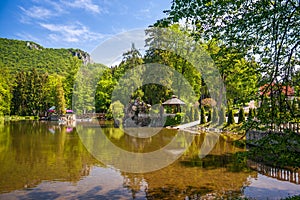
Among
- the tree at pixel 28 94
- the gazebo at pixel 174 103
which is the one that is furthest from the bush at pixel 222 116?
the tree at pixel 28 94

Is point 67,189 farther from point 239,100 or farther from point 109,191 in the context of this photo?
point 239,100

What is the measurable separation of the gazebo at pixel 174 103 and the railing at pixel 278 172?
1651 centimetres

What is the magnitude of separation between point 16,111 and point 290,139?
163 feet

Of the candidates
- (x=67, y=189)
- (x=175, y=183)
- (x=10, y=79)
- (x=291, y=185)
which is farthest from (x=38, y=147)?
(x=10, y=79)

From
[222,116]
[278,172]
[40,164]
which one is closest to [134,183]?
[40,164]

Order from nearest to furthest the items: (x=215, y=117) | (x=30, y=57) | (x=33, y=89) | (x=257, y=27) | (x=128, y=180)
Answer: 1. (x=257, y=27)
2. (x=128, y=180)
3. (x=215, y=117)
4. (x=33, y=89)
5. (x=30, y=57)

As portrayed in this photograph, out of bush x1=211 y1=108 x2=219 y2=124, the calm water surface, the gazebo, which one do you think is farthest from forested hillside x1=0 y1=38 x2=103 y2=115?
the calm water surface

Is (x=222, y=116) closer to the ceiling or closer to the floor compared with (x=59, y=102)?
closer to the floor

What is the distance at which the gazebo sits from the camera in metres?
25.1

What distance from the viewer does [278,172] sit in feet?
25.4

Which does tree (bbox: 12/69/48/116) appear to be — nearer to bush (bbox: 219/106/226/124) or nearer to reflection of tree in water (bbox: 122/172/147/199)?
bush (bbox: 219/106/226/124)

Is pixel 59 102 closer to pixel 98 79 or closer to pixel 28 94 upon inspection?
pixel 98 79

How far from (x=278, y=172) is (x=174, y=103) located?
1740 centimetres

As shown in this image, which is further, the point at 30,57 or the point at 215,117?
the point at 30,57
